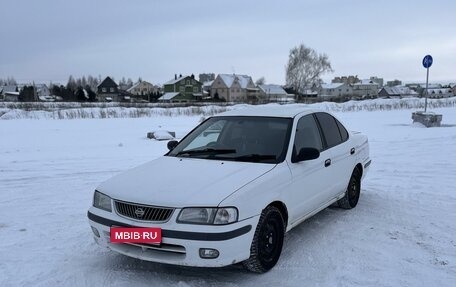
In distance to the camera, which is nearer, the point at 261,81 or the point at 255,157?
the point at 255,157

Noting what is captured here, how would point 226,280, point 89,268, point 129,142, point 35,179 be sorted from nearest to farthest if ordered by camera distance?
1. point 226,280
2. point 89,268
3. point 35,179
4. point 129,142

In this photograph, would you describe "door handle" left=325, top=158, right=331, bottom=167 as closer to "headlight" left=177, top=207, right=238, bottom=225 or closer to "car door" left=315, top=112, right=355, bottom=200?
"car door" left=315, top=112, right=355, bottom=200

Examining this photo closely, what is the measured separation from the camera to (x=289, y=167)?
464 centimetres

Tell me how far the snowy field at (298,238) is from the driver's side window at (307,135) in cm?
109

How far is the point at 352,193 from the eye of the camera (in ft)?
21.2

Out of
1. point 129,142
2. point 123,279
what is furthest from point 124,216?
point 129,142

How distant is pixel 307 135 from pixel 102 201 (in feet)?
8.35

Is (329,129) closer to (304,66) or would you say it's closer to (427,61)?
(427,61)

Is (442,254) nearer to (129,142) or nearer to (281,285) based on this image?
(281,285)

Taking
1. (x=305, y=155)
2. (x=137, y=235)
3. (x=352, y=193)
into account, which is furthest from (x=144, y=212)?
(x=352, y=193)

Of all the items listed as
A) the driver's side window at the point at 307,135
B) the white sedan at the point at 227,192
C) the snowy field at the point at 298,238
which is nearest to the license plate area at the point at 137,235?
the white sedan at the point at 227,192

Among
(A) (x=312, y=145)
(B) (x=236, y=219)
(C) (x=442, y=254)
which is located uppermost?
(A) (x=312, y=145)

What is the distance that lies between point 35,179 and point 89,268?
494 centimetres

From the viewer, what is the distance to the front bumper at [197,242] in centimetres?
369
